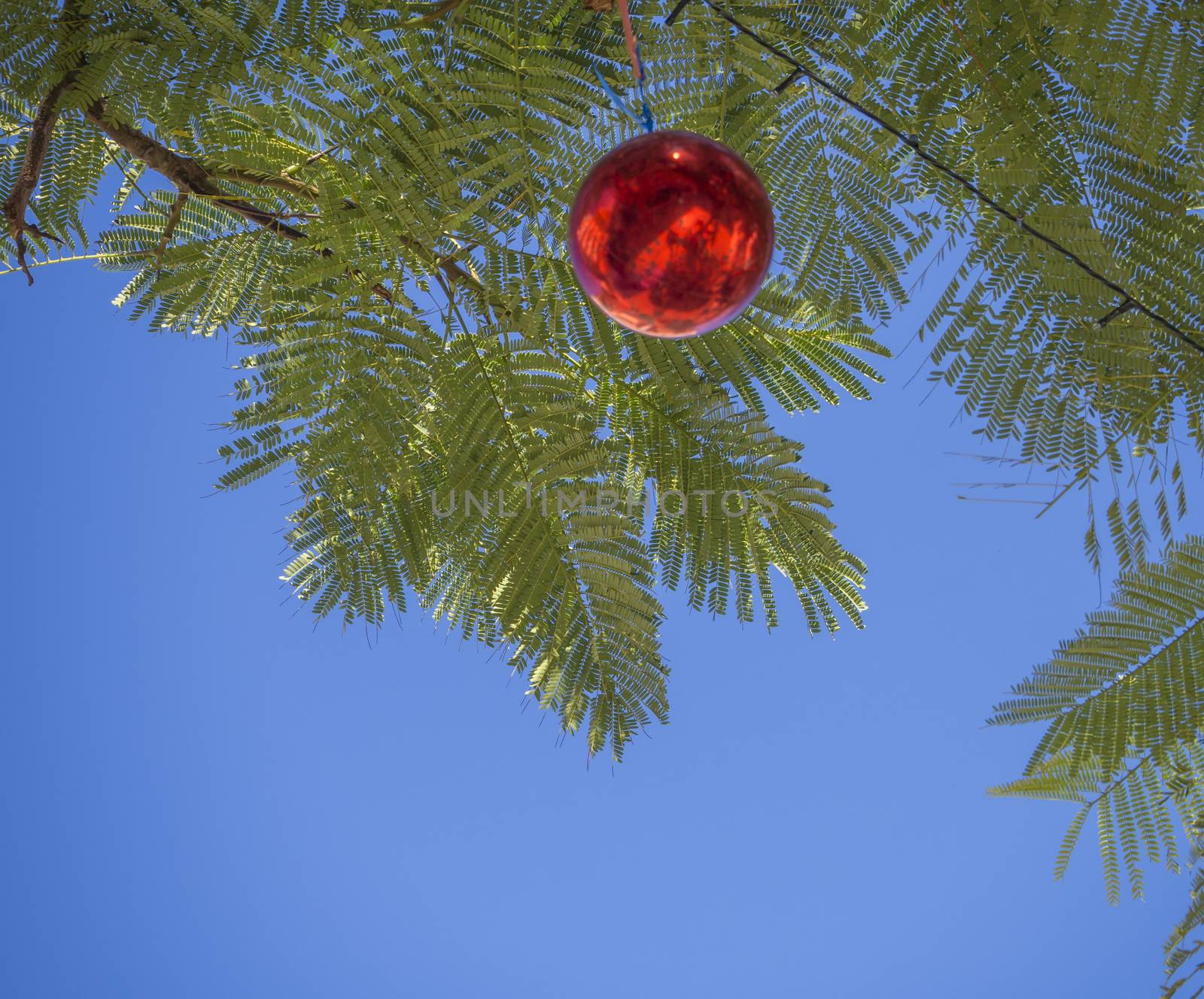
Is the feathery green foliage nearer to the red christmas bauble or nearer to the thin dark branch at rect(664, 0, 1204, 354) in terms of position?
the thin dark branch at rect(664, 0, 1204, 354)

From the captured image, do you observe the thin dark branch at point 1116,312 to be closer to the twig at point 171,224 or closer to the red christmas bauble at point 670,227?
the red christmas bauble at point 670,227

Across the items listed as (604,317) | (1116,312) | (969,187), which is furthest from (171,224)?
(1116,312)

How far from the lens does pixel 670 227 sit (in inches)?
35.0

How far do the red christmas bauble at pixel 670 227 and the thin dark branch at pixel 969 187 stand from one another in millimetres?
305

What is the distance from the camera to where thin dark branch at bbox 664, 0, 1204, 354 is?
3.83 feet

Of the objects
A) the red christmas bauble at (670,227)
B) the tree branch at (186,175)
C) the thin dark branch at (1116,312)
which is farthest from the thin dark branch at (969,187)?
the tree branch at (186,175)

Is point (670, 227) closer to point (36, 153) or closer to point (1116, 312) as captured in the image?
point (1116, 312)

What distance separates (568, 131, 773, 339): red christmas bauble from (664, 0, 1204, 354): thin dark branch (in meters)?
0.31

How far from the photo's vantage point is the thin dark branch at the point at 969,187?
117 centimetres

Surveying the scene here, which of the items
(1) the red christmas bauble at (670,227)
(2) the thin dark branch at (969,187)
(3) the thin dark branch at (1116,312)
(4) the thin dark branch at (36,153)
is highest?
(4) the thin dark branch at (36,153)

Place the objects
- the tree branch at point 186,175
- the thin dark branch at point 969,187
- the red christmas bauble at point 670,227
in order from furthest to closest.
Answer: the tree branch at point 186,175 < the thin dark branch at point 969,187 < the red christmas bauble at point 670,227

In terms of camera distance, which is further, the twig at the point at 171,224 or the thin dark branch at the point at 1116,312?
the twig at the point at 171,224

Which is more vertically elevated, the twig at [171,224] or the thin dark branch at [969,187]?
the twig at [171,224]

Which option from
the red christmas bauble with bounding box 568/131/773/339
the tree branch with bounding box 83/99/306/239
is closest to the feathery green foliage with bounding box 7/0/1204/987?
the tree branch with bounding box 83/99/306/239
